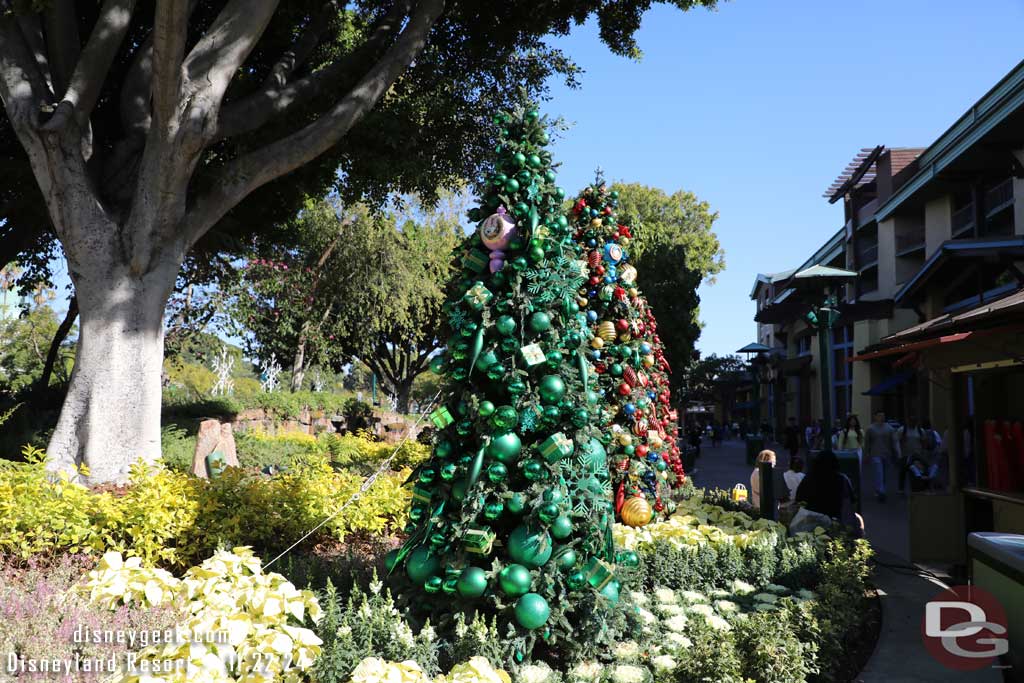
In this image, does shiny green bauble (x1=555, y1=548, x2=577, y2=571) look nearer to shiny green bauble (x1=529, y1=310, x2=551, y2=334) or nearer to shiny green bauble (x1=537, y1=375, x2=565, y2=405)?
shiny green bauble (x1=537, y1=375, x2=565, y2=405)

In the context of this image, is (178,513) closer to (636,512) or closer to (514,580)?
(514,580)

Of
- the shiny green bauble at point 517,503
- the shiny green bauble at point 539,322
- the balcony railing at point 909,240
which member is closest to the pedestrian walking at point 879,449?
the shiny green bauble at point 539,322

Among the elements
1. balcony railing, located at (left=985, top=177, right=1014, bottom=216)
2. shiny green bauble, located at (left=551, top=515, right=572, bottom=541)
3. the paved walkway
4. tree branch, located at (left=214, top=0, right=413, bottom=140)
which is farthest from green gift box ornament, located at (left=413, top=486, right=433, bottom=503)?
balcony railing, located at (left=985, top=177, right=1014, bottom=216)

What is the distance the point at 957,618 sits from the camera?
5195mm

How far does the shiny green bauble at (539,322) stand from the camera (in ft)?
14.9

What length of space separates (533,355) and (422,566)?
1.46 m

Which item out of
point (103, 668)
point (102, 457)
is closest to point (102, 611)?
point (103, 668)

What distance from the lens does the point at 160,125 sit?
26.1ft

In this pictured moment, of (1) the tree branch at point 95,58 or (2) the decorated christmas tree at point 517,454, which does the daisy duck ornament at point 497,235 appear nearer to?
(2) the decorated christmas tree at point 517,454

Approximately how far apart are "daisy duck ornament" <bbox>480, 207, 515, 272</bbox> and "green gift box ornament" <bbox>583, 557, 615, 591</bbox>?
1952mm

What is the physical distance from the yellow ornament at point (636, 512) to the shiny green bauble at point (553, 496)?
362cm

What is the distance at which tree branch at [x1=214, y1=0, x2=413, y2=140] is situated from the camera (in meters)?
9.33

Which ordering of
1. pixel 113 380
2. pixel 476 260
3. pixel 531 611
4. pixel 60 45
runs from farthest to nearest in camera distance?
pixel 60 45 < pixel 113 380 < pixel 476 260 < pixel 531 611

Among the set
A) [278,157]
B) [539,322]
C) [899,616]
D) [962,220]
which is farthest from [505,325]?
[962,220]
